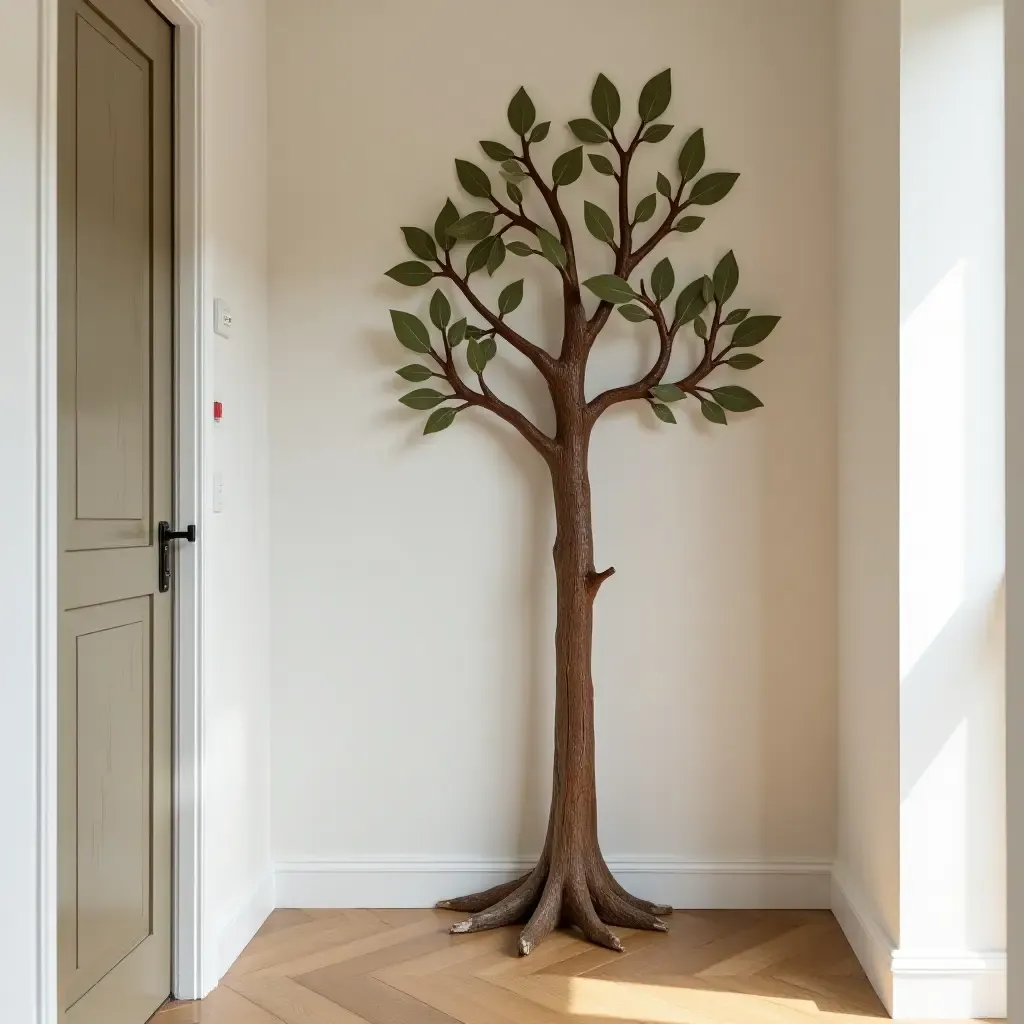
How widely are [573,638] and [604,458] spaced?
0.52 m

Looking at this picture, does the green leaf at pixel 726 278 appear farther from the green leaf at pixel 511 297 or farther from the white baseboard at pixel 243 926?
the white baseboard at pixel 243 926

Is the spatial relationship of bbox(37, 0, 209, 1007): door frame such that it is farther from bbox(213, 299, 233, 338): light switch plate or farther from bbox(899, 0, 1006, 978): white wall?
bbox(899, 0, 1006, 978): white wall

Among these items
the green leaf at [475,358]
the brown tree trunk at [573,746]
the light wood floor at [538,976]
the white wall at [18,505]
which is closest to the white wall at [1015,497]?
the light wood floor at [538,976]

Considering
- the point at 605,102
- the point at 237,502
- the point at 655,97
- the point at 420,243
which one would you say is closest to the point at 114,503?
the point at 237,502

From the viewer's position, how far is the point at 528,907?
2699mm

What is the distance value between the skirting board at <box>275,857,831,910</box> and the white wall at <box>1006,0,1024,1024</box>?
166 centimetres

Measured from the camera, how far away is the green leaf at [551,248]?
2.66 m

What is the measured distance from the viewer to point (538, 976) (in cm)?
240

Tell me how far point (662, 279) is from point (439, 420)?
70 centimetres

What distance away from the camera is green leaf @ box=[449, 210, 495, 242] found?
278 centimetres

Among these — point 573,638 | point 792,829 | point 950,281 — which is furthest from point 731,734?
point 950,281

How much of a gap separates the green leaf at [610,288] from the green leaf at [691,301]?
174mm

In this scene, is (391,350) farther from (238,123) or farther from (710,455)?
(710,455)

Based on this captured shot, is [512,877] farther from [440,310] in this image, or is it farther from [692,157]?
[692,157]
